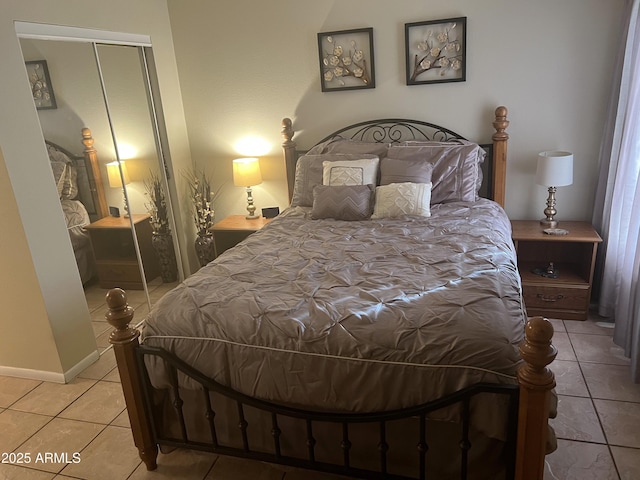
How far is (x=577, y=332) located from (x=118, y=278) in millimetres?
3024

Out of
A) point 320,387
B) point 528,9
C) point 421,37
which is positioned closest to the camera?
point 320,387

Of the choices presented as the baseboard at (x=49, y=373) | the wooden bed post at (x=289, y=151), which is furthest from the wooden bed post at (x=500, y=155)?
the baseboard at (x=49, y=373)

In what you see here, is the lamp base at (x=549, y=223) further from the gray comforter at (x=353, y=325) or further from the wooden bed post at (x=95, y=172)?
the wooden bed post at (x=95, y=172)

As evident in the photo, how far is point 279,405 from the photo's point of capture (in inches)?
70.8

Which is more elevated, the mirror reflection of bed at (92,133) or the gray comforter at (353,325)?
the mirror reflection of bed at (92,133)

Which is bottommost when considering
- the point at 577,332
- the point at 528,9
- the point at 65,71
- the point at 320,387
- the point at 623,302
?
the point at 577,332

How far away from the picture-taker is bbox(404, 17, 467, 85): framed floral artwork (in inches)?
131

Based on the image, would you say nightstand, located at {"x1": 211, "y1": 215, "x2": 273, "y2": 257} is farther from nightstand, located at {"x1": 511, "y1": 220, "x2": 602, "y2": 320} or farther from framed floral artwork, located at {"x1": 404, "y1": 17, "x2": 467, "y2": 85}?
nightstand, located at {"x1": 511, "y1": 220, "x2": 602, "y2": 320}

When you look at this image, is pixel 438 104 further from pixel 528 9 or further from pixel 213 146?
pixel 213 146

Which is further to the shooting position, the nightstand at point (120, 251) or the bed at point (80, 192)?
the nightstand at point (120, 251)

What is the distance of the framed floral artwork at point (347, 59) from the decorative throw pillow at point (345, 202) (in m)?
0.94

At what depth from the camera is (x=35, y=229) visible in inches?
103

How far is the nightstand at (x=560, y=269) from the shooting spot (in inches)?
121

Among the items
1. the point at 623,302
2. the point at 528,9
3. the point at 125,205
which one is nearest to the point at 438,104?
the point at 528,9
